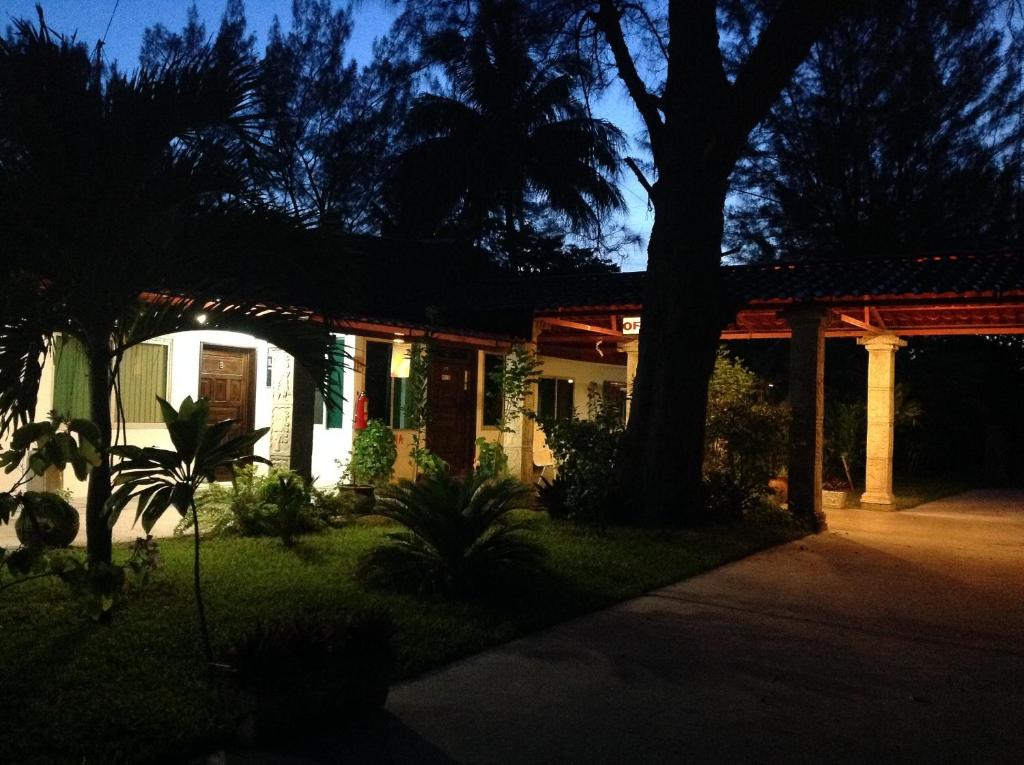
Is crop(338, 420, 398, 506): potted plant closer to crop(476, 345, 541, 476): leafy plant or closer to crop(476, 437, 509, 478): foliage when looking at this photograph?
crop(476, 437, 509, 478): foliage

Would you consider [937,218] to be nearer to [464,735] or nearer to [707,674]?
[707,674]

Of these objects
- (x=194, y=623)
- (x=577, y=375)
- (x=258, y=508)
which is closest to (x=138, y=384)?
(x=258, y=508)

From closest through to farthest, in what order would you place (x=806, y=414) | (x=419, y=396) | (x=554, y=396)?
(x=806, y=414) < (x=419, y=396) < (x=554, y=396)


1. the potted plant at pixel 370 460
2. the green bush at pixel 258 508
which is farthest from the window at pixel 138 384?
the potted plant at pixel 370 460

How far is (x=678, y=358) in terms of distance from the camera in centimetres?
1099

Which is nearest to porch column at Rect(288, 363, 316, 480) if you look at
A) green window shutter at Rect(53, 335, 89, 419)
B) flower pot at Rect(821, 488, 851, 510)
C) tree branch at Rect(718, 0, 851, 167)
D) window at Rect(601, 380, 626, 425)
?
green window shutter at Rect(53, 335, 89, 419)

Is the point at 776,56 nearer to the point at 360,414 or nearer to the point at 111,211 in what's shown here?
the point at 360,414

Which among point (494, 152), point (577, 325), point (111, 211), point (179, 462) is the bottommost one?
point (179, 462)

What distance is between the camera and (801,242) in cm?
2294

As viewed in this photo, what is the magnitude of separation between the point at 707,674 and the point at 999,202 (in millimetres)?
18053

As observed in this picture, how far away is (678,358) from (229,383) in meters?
5.90

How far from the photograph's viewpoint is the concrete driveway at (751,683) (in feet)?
14.3

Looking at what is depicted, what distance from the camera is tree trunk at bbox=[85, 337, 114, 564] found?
5973mm

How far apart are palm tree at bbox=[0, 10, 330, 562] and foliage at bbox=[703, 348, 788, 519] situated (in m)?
6.74
